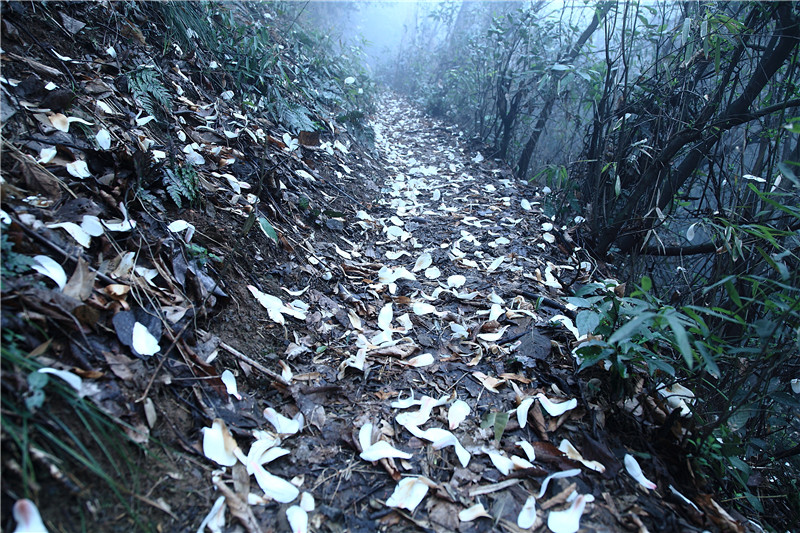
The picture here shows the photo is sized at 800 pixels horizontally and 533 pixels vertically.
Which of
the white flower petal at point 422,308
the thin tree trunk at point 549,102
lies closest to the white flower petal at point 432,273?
the white flower petal at point 422,308

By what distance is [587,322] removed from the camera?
1220mm

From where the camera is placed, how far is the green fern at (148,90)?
181 centimetres

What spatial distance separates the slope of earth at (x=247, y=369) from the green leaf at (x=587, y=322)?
0.15 meters

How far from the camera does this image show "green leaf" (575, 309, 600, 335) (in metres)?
1.20

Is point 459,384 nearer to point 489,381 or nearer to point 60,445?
point 489,381

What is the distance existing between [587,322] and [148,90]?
2.08m

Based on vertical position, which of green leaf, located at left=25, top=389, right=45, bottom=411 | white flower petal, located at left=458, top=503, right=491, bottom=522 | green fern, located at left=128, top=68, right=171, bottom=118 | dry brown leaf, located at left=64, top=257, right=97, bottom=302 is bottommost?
white flower petal, located at left=458, top=503, right=491, bottom=522

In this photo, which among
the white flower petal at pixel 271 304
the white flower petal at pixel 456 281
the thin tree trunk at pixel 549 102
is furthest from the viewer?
the thin tree trunk at pixel 549 102

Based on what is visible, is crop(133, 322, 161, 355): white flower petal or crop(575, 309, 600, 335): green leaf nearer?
crop(133, 322, 161, 355): white flower petal

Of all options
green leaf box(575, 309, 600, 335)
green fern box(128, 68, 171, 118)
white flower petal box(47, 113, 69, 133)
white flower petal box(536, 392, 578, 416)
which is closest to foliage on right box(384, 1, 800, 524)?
green leaf box(575, 309, 600, 335)

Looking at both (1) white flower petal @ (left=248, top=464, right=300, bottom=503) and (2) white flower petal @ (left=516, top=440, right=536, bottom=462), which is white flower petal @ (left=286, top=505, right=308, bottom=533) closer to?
(1) white flower petal @ (left=248, top=464, right=300, bottom=503)

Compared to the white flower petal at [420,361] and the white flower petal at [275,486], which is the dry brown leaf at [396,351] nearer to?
the white flower petal at [420,361]

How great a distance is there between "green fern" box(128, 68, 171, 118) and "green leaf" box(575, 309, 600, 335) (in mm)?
1926

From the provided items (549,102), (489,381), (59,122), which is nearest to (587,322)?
(489,381)
